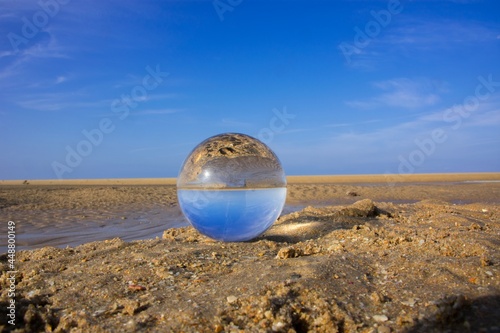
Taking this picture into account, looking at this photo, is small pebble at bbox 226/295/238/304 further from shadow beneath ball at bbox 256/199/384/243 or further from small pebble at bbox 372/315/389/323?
shadow beneath ball at bbox 256/199/384/243

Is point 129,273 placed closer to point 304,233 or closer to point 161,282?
point 161,282

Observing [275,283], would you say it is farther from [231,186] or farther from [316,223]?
[316,223]

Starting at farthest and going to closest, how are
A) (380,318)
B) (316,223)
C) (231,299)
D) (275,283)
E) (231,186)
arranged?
(316,223) → (231,186) → (275,283) → (231,299) → (380,318)

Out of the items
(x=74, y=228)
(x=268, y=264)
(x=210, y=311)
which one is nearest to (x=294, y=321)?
(x=210, y=311)

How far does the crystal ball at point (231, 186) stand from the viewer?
193 inches

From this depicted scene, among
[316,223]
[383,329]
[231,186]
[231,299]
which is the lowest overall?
[383,329]

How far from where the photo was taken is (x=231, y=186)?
4.86m

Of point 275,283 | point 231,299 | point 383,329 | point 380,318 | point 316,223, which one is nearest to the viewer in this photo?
point 383,329

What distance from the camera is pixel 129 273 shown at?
4.27 metres

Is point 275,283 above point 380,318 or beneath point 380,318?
above

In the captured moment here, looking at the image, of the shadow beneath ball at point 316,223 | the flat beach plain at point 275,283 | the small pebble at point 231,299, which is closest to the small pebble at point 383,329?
the flat beach plain at point 275,283

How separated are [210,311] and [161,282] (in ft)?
3.27

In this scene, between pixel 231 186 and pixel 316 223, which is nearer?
pixel 231 186

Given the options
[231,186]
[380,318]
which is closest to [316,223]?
[231,186]
